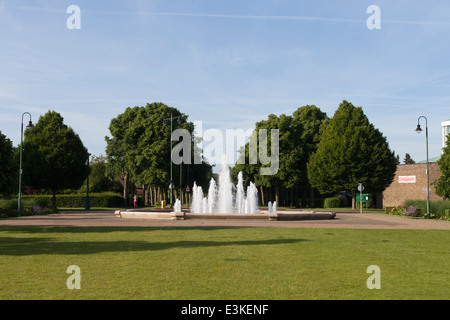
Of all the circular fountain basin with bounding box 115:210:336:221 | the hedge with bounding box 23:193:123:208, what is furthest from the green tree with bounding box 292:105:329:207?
the circular fountain basin with bounding box 115:210:336:221

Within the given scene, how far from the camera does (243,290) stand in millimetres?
7750

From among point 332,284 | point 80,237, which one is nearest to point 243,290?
point 332,284

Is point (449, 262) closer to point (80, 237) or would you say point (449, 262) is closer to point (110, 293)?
point (110, 293)

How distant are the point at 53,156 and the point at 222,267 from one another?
47030 mm

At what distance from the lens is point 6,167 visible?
121ft

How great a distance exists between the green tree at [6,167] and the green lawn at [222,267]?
71.1ft

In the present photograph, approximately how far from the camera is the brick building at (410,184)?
192 ft

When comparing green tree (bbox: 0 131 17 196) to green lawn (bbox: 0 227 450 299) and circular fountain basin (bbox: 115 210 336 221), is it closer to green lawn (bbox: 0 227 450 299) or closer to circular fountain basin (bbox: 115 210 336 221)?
circular fountain basin (bbox: 115 210 336 221)

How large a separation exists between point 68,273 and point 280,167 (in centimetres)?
5462

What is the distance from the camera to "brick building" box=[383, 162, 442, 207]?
58656 mm

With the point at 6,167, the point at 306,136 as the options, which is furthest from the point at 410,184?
the point at 6,167

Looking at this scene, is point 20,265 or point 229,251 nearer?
point 20,265

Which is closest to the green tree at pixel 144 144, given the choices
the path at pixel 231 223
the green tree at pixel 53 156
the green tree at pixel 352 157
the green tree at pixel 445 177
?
the green tree at pixel 53 156

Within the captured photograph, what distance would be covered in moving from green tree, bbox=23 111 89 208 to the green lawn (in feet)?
123
